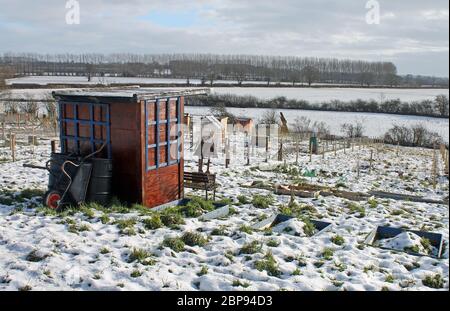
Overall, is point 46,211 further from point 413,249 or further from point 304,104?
point 304,104

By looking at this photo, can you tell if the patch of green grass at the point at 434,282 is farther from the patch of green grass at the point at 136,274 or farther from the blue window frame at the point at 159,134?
the blue window frame at the point at 159,134

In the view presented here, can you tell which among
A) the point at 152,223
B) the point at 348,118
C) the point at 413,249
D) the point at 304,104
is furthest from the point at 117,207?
the point at 304,104

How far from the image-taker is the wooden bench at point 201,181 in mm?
10414

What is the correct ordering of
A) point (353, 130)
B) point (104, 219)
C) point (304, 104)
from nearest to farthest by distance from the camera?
1. point (104, 219)
2. point (353, 130)
3. point (304, 104)

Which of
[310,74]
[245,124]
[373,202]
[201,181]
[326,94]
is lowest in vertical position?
[373,202]

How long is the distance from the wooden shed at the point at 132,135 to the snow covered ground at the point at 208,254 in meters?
0.94

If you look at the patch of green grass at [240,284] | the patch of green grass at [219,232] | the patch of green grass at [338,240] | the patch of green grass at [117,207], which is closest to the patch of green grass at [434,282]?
the patch of green grass at [338,240]

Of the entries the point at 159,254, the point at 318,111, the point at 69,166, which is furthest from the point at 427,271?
the point at 318,111

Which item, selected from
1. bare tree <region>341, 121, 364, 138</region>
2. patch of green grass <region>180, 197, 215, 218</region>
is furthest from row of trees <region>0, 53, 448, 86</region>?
patch of green grass <region>180, 197, 215, 218</region>

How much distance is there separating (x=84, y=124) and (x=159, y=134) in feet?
5.13

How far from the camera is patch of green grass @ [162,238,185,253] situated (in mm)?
6332

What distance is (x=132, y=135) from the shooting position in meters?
8.60
